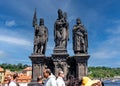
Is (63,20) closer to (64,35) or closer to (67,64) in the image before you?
(64,35)

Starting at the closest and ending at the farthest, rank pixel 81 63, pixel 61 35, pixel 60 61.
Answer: pixel 81 63, pixel 60 61, pixel 61 35

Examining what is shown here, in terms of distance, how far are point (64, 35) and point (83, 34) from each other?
0.98 metres

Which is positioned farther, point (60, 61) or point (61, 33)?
point (61, 33)

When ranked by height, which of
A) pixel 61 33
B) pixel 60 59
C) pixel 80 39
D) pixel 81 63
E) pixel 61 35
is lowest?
pixel 81 63

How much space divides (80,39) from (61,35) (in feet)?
3.35

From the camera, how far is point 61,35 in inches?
695

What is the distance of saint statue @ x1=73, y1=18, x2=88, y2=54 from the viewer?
17.3 m

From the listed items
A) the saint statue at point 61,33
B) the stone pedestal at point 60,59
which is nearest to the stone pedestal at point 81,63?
the stone pedestal at point 60,59

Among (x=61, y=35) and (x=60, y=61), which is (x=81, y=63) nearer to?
(x=60, y=61)

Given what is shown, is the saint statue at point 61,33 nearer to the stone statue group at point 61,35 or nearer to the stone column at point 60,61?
the stone statue group at point 61,35

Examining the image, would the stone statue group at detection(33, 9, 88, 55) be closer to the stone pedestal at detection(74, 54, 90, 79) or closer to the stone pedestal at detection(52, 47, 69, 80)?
the stone pedestal at detection(52, 47, 69, 80)

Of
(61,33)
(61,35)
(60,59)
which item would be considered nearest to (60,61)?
(60,59)

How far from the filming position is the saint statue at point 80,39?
17.3 m

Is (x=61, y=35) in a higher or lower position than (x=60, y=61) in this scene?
higher
